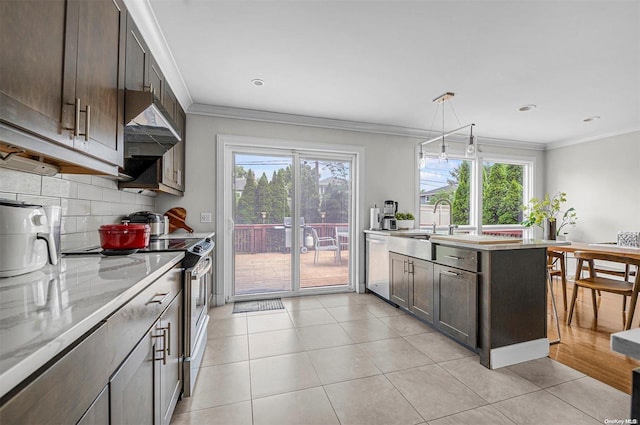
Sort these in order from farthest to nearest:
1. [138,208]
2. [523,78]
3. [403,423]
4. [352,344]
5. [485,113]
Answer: [485,113] < [138,208] < [523,78] < [352,344] < [403,423]

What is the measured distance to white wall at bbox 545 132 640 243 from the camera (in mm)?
4281

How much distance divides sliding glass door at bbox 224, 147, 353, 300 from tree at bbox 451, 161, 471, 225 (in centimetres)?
198

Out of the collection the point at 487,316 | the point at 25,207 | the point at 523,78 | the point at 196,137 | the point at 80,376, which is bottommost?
the point at 487,316

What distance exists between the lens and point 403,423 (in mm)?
1592

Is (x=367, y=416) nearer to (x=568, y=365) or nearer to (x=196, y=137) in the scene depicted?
(x=568, y=365)

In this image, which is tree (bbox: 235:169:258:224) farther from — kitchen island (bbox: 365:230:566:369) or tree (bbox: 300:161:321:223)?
kitchen island (bbox: 365:230:566:369)

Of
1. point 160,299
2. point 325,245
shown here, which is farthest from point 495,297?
point 325,245

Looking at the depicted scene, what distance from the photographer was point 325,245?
13.5 feet

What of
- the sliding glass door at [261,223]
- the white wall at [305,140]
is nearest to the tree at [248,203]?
the sliding glass door at [261,223]

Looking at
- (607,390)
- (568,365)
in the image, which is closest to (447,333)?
(568,365)

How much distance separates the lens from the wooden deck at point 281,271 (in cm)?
379

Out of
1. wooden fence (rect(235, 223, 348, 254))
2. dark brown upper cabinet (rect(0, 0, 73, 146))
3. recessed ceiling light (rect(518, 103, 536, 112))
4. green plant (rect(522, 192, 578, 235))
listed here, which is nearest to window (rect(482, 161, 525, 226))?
green plant (rect(522, 192, 578, 235))

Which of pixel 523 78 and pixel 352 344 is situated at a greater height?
pixel 523 78

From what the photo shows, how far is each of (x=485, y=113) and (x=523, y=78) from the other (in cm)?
99
